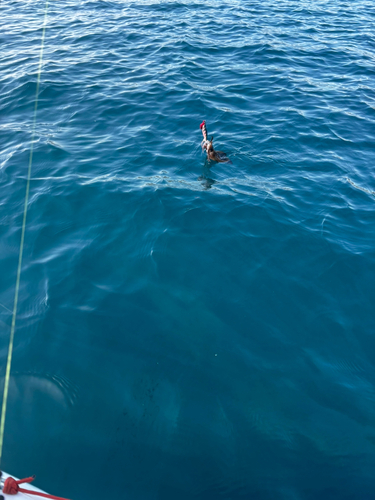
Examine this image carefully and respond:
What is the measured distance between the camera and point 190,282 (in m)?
7.42

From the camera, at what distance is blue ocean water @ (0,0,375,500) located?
522 cm

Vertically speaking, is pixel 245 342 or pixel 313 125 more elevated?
pixel 313 125

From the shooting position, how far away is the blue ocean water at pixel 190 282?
522cm

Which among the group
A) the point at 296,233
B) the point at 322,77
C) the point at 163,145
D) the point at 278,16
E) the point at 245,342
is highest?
the point at 278,16

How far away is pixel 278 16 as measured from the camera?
20.2 metres

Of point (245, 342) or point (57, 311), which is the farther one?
point (57, 311)

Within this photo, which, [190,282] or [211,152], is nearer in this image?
[190,282]

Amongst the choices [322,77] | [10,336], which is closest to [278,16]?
[322,77]

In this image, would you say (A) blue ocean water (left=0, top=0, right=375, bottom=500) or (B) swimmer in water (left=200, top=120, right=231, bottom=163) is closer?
(A) blue ocean water (left=0, top=0, right=375, bottom=500)

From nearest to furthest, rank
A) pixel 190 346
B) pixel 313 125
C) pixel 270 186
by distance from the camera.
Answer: pixel 190 346, pixel 270 186, pixel 313 125

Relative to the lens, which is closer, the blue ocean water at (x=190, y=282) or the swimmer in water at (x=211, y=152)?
the blue ocean water at (x=190, y=282)

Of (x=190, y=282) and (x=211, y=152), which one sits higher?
(x=211, y=152)

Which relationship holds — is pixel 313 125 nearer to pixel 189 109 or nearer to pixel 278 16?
pixel 189 109

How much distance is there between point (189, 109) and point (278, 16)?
481 inches
